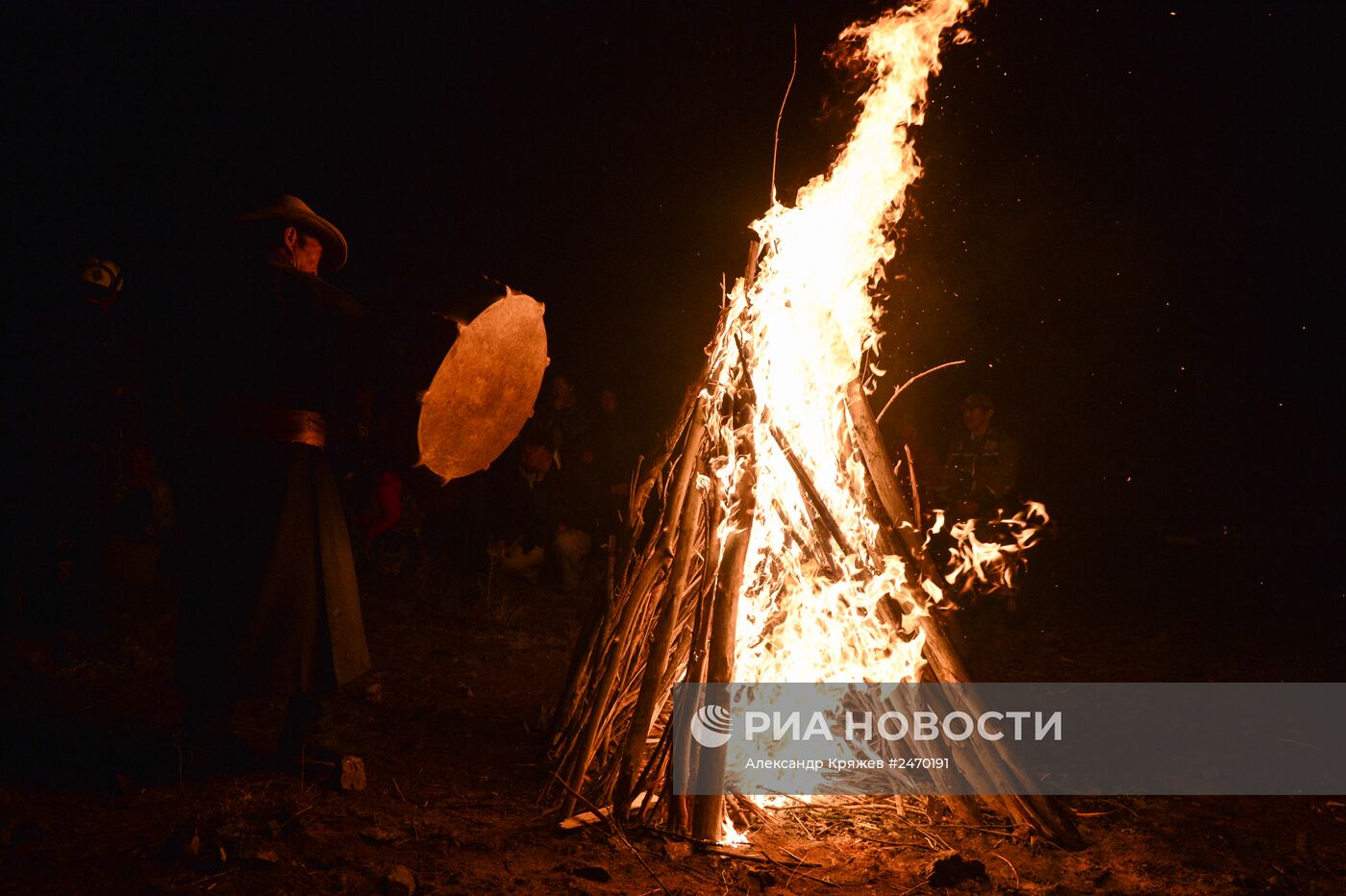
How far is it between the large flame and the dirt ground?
0.77 meters

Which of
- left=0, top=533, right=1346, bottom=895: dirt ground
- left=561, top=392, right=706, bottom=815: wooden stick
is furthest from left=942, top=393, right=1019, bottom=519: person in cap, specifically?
left=561, top=392, right=706, bottom=815: wooden stick

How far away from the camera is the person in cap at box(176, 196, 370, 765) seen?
343 cm

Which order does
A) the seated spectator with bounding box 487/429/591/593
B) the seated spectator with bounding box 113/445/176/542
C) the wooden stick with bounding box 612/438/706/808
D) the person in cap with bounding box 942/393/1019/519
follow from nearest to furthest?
the wooden stick with bounding box 612/438/706/808 < the seated spectator with bounding box 113/445/176/542 < the person in cap with bounding box 942/393/1019/519 < the seated spectator with bounding box 487/429/591/593

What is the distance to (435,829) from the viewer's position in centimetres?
324

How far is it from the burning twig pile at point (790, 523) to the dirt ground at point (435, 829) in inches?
10.0

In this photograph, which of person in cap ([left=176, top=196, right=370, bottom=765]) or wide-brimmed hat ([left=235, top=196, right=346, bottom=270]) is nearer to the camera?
person in cap ([left=176, top=196, right=370, bottom=765])

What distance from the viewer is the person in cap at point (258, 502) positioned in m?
3.43

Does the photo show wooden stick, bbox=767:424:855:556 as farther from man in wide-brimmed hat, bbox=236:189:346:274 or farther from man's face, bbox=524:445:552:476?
man's face, bbox=524:445:552:476

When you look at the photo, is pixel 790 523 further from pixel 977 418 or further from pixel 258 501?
pixel 977 418

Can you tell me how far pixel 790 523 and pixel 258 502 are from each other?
94.7 inches

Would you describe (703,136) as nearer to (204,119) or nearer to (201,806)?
(204,119)

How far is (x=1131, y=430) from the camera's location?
13.1 m

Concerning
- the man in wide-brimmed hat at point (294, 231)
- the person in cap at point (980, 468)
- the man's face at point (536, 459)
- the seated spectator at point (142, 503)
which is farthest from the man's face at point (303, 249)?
the person in cap at point (980, 468)

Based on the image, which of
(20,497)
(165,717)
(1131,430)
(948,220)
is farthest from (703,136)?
(165,717)
